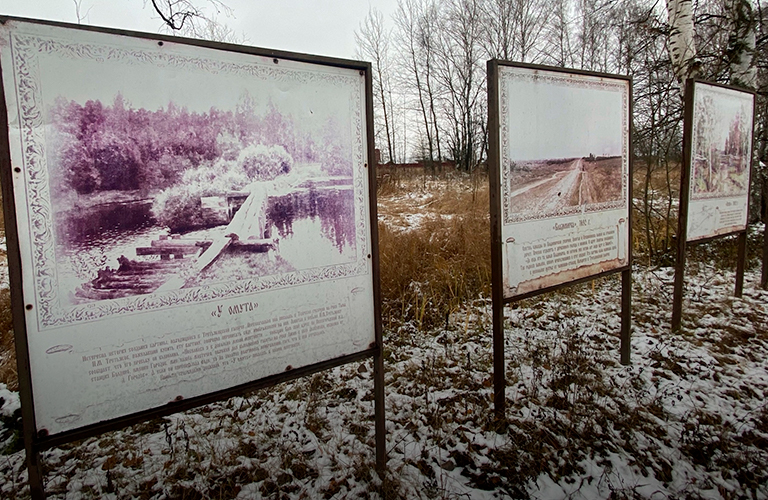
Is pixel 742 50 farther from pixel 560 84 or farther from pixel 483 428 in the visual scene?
pixel 483 428

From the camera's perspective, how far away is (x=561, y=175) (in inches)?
107

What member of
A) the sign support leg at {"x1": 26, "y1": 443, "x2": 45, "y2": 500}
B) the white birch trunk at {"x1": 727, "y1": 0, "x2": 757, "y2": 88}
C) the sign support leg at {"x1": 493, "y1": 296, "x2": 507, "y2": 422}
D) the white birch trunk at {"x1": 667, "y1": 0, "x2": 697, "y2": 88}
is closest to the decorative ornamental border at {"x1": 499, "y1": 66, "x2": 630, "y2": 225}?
the sign support leg at {"x1": 493, "y1": 296, "x2": 507, "y2": 422}

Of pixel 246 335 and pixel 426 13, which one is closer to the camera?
pixel 246 335

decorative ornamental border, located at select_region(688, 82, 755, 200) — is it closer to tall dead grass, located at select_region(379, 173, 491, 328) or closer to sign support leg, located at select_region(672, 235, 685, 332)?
sign support leg, located at select_region(672, 235, 685, 332)

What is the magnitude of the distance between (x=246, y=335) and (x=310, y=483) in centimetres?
94

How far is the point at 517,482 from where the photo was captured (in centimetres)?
210

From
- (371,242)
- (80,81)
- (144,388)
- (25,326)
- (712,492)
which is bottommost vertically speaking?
(712,492)

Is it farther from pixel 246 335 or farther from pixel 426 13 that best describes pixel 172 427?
pixel 426 13

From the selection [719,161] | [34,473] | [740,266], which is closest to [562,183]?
[719,161]

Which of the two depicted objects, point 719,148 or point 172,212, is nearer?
point 172,212

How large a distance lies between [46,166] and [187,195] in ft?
1.38

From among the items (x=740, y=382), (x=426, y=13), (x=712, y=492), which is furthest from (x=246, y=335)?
(x=426, y=13)

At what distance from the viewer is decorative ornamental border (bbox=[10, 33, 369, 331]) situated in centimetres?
131

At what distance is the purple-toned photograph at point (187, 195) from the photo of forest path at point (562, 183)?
1.13 metres
